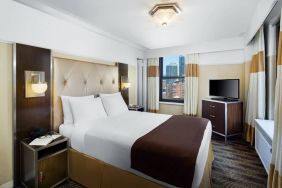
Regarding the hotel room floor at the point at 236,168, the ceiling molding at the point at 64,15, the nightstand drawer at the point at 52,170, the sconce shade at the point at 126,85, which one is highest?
the ceiling molding at the point at 64,15

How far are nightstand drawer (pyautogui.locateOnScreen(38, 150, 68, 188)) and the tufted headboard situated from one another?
23.6 inches

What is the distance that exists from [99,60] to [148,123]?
5.90 feet

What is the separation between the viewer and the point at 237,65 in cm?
373

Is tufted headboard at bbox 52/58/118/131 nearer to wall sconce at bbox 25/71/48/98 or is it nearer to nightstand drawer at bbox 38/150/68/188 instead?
wall sconce at bbox 25/71/48/98

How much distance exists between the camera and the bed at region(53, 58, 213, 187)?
1549 mm

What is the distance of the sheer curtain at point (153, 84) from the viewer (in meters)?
4.86

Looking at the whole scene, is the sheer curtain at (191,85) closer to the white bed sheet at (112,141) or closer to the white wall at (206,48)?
the white wall at (206,48)

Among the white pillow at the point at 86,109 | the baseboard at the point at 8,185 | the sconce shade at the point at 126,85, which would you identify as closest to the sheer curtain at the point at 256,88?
the sconce shade at the point at 126,85

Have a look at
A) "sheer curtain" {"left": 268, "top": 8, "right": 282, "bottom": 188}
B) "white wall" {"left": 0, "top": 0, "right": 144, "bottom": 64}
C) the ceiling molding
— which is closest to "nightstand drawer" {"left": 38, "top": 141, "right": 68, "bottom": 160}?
"white wall" {"left": 0, "top": 0, "right": 144, "bottom": 64}

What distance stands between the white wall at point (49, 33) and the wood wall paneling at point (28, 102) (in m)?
0.15

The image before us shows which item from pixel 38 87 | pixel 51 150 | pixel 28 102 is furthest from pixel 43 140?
pixel 38 87

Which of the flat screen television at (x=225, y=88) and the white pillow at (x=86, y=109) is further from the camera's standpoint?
the flat screen television at (x=225, y=88)

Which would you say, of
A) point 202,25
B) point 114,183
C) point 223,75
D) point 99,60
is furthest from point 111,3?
point 223,75

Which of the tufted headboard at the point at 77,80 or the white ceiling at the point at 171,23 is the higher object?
the white ceiling at the point at 171,23
